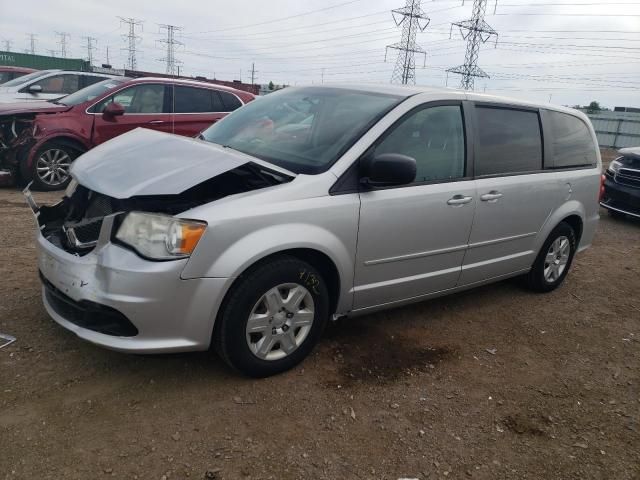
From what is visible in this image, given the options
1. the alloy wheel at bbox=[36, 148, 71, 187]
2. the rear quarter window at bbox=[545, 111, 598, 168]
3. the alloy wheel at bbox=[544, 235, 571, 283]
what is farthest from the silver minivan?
the alloy wheel at bbox=[36, 148, 71, 187]

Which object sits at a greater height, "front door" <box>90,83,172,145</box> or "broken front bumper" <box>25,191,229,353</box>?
"front door" <box>90,83,172,145</box>

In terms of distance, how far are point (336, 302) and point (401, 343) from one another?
0.70m

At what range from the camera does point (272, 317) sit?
2967 millimetres

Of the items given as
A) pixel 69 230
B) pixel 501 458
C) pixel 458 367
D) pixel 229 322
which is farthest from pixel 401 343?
pixel 69 230

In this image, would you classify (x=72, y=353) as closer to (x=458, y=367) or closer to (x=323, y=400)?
(x=323, y=400)

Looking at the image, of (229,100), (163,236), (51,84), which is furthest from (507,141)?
(51,84)

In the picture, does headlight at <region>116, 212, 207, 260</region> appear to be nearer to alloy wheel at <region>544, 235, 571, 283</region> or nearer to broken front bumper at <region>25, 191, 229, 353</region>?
broken front bumper at <region>25, 191, 229, 353</region>

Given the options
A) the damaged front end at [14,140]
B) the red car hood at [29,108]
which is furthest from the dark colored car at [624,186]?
the damaged front end at [14,140]

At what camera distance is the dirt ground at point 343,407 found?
2428 mm

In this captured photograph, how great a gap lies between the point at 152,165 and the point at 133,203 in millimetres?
319

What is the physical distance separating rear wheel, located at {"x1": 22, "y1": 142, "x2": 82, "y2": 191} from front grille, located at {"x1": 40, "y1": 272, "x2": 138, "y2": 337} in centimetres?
502

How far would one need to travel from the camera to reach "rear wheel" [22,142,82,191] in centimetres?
727

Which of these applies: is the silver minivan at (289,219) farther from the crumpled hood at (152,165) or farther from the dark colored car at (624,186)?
the dark colored car at (624,186)

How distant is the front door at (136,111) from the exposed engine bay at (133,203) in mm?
4926
